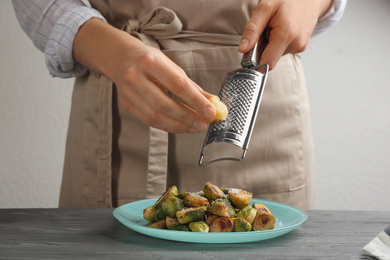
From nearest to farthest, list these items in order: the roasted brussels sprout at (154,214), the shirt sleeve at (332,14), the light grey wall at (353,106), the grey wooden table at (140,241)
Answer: the grey wooden table at (140,241), the roasted brussels sprout at (154,214), the shirt sleeve at (332,14), the light grey wall at (353,106)

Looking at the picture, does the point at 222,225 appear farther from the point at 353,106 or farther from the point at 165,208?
the point at 353,106

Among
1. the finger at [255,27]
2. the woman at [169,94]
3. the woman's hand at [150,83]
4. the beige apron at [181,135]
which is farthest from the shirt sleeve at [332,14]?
the woman's hand at [150,83]

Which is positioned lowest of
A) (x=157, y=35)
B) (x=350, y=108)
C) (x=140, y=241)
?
(x=350, y=108)

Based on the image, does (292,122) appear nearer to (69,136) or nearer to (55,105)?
(69,136)

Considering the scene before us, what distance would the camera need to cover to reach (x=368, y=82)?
225 centimetres

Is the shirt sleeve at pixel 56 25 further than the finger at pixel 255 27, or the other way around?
the shirt sleeve at pixel 56 25

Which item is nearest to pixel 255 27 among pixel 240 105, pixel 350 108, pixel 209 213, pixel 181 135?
pixel 240 105

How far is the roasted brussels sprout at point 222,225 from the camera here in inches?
27.5

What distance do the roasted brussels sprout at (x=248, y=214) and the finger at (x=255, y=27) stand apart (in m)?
0.33

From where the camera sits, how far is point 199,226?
703 mm

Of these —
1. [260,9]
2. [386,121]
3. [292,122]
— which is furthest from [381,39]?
[260,9]

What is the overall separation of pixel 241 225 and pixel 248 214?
0.03 metres

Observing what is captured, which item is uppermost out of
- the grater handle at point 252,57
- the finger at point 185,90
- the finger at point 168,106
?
the grater handle at point 252,57

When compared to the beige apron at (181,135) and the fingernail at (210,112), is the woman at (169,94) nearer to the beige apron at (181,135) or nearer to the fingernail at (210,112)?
the beige apron at (181,135)
